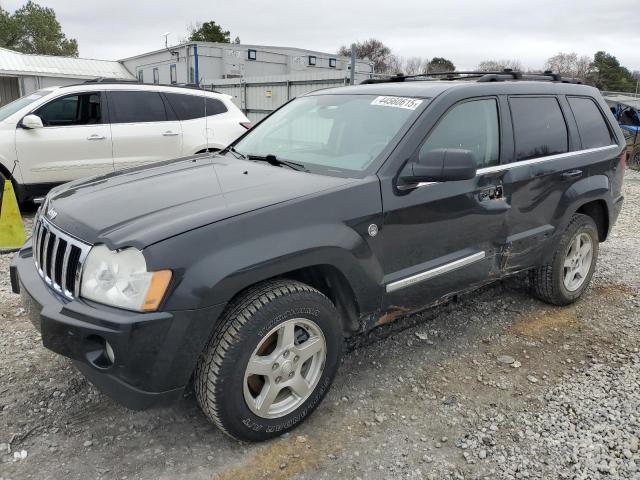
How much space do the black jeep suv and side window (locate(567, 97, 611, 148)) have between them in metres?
0.04

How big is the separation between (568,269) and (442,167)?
7.08 ft

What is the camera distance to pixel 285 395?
2.73 metres

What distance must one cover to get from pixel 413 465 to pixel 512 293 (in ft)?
8.50

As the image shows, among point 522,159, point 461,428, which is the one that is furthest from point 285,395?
point 522,159

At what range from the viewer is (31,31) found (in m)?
51.8

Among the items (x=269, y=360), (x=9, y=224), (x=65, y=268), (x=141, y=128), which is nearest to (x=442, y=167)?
(x=269, y=360)

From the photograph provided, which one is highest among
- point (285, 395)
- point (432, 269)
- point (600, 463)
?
point (432, 269)

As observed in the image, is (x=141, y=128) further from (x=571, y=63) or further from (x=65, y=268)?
(x=571, y=63)

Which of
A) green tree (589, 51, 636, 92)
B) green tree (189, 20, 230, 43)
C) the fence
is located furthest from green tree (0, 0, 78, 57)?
green tree (589, 51, 636, 92)

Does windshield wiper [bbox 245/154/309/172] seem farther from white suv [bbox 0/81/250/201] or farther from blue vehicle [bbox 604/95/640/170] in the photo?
blue vehicle [bbox 604/95/640/170]

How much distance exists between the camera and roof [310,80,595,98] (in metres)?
3.34

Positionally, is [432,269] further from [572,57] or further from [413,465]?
[572,57]

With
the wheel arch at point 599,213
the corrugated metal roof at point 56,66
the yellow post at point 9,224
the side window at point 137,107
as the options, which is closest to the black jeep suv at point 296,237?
the wheel arch at point 599,213

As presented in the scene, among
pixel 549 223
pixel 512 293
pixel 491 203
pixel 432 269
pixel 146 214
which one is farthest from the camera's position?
pixel 512 293
